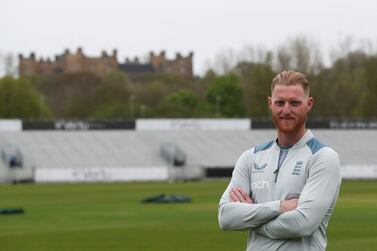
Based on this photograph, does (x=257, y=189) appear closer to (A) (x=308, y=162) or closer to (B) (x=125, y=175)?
(A) (x=308, y=162)

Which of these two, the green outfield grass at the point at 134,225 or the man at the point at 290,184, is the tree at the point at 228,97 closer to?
the green outfield grass at the point at 134,225

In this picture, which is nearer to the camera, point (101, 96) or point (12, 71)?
point (101, 96)

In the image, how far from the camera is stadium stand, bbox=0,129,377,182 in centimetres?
7231

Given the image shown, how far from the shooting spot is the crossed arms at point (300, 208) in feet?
19.0

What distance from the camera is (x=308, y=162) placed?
5887 millimetres

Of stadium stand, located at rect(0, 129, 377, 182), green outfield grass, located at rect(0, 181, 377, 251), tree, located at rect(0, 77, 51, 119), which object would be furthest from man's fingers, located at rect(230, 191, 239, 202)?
tree, located at rect(0, 77, 51, 119)

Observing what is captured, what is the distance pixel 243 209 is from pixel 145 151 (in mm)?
77758

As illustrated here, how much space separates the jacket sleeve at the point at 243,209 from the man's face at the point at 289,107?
40cm

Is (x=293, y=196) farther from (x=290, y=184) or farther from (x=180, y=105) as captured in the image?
(x=180, y=105)

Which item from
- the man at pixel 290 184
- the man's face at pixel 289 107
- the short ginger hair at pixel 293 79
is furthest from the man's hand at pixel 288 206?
the short ginger hair at pixel 293 79

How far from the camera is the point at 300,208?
19.1ft

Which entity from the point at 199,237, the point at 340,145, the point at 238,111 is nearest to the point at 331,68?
the point at 238,111

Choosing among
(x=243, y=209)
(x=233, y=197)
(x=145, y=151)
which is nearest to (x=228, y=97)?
(x=145, y=151)

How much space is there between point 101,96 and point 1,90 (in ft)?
86.1
